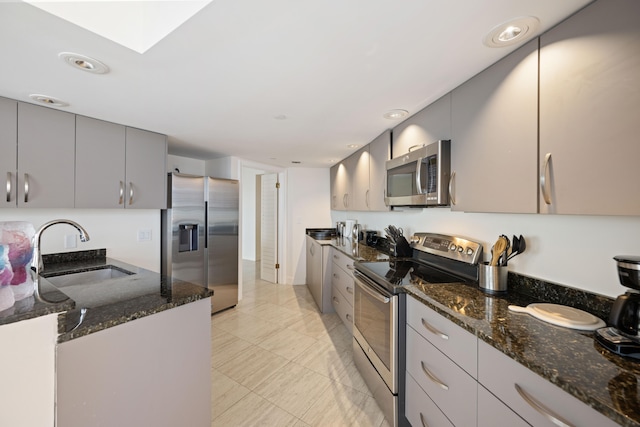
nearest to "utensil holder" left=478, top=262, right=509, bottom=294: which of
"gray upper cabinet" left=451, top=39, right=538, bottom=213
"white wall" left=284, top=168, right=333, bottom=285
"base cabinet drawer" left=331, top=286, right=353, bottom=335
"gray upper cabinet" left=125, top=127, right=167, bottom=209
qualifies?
"gray upper cabinet" left=451, top=39, right=538, bottom=213

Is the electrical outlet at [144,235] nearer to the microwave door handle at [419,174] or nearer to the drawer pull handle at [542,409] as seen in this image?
the microwave door handle at [419,174]

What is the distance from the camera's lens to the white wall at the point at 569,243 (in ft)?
3.59

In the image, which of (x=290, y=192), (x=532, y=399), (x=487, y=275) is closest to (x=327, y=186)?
(x=290, y=192)

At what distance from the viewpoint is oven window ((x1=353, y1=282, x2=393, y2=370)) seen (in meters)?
1.64

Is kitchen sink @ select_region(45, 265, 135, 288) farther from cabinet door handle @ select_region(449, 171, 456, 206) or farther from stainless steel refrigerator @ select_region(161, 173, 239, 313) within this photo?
cabinet door handle @ select_region(449, 171, 456, 206)

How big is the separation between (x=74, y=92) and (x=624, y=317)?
3.01 m

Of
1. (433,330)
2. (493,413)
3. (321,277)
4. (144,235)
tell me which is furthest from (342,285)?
(144,235)

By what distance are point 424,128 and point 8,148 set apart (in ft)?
9.84

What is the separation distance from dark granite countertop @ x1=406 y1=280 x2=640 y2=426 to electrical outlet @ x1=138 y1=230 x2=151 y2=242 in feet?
9.41

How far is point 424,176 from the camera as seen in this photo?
1.85 metres

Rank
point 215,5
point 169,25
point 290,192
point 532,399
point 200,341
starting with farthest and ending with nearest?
point 290,192 → point 200,341 → point 169,25 → point 215,5 → point 532,399

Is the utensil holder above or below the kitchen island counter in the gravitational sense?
above

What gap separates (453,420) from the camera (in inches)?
45.8

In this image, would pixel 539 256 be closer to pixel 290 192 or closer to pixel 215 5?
pixel 215 5
